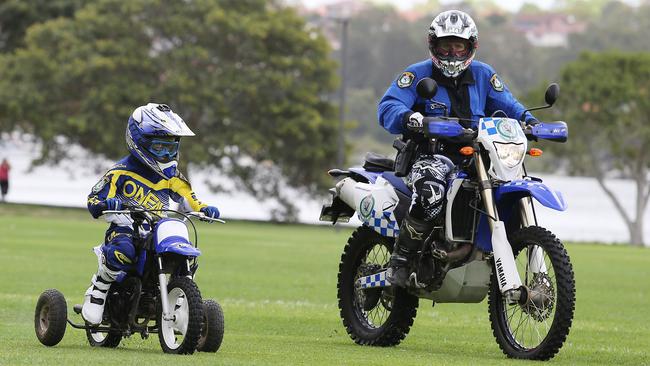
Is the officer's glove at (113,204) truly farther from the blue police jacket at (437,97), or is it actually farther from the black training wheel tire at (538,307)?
the black training wheel tire at (538,307)

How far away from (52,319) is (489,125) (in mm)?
3541

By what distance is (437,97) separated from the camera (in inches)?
479

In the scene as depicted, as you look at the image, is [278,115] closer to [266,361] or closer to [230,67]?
[230,67]

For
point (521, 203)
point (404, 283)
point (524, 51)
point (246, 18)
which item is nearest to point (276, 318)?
point (404, 283)

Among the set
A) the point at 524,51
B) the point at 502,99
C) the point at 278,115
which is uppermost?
the point at 524,51

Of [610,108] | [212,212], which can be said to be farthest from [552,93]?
[610,108]

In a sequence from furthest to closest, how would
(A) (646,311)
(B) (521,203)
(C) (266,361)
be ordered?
(A) (646,311) < (B) (521,203) < (C) (266,361)

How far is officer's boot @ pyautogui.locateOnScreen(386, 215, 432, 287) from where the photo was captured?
11703 mm

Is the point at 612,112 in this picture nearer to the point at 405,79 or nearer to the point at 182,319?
the point at 405,79

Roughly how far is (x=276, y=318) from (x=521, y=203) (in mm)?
5160

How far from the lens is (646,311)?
19406 mm

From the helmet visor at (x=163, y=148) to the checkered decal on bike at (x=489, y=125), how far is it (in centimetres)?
223

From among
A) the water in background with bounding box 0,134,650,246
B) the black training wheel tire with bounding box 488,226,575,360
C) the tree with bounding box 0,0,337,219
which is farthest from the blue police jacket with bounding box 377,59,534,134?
the water in background with bounding box 0,134,650,246

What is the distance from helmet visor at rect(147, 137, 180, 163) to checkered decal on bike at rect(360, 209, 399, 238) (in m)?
1.95
